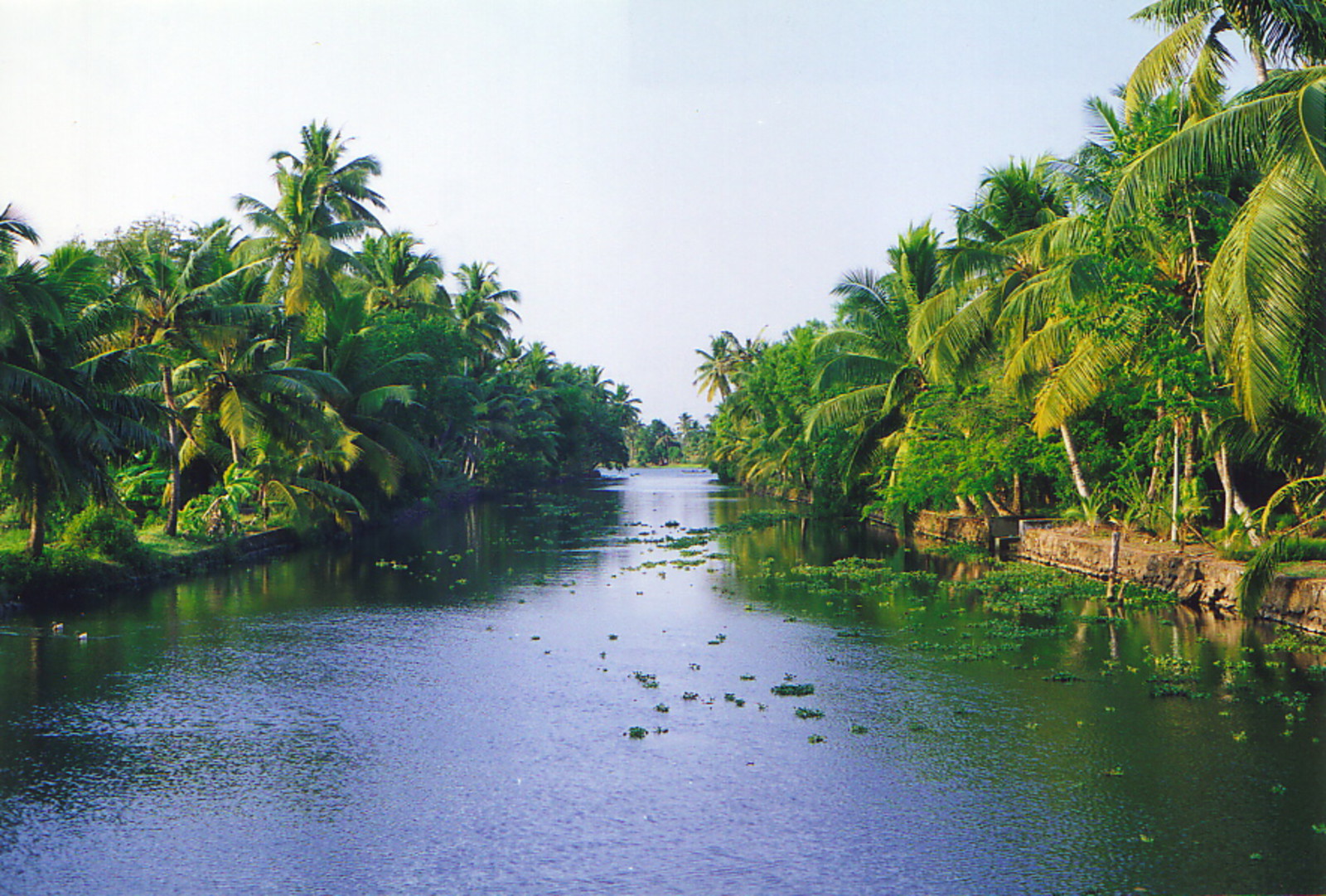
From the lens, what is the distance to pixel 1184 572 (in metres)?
19.8

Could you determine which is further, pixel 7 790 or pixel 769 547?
pixel 769 547

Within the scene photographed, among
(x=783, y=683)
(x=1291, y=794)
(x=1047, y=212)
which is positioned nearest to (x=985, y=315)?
(x=1047, y=212)

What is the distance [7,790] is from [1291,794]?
10565 mm

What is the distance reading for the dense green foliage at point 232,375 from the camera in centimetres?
1956

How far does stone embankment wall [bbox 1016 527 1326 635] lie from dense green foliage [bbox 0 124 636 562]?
1897cm

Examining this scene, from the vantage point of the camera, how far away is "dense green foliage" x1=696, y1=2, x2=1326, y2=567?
1277cm

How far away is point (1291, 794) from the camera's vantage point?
902cm

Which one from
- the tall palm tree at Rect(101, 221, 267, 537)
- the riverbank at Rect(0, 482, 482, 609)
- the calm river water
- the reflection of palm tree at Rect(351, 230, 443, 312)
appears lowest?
the calm river water

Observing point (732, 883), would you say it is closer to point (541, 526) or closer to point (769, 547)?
point (769, 547)

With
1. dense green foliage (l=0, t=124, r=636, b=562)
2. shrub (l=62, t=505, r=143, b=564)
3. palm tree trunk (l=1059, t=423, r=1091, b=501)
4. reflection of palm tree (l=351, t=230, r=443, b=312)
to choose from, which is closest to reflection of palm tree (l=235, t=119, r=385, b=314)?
dense green foliage (l=0, t=124, r=636, b=562)

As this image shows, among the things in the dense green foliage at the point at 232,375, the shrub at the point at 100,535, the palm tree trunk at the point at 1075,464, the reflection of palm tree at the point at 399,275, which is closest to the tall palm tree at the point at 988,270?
the palm tree trunk at the point at 1075,464

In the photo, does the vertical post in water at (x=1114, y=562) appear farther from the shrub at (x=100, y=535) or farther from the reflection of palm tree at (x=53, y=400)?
the shrub at (x=100, y=535)

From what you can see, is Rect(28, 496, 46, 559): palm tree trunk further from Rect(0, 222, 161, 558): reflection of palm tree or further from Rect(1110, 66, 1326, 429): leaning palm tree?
Rect(1110, 66, 1326, 429): leaning palm tree

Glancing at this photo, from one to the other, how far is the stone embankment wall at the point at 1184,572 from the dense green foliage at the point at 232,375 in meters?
19.0
